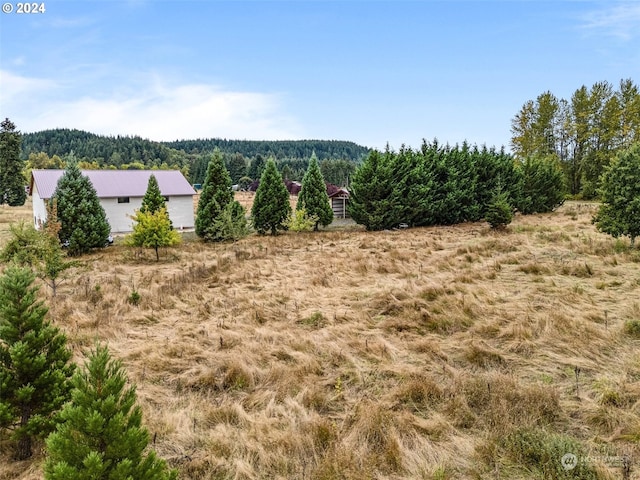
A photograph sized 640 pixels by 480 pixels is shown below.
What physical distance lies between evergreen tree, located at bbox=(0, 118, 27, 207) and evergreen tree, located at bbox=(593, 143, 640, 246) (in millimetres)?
60574

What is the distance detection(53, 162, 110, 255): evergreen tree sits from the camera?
65.6ft

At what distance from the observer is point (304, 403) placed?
553 cm

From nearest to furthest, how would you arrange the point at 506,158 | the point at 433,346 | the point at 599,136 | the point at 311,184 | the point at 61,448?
the point at 61,448, the point at 433,346, the point at 311,184, the point at 506,158, the point at 599,136

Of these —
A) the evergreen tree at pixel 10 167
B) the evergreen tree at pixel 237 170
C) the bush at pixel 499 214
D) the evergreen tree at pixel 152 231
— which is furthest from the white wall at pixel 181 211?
the evergreen tree at pixel 237 170

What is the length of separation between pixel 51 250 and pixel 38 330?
8.36m

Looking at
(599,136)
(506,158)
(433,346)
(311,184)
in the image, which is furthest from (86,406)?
(599,136)

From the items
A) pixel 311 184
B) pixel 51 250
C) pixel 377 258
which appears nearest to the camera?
pixel 51 250

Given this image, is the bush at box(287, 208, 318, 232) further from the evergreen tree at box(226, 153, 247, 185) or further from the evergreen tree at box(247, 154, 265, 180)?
the evergreen tree at box(247, 154, 265, 180)

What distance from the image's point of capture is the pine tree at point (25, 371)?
427cm

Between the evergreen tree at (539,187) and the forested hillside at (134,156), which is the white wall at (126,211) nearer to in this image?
the evergreen tree at (539,187)

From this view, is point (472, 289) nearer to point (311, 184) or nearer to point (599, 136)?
point (311, 184)

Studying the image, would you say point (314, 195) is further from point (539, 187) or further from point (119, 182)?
point (539, 187)

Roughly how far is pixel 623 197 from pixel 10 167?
6145 centimetres

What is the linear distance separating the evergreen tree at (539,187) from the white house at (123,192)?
95.0ft
